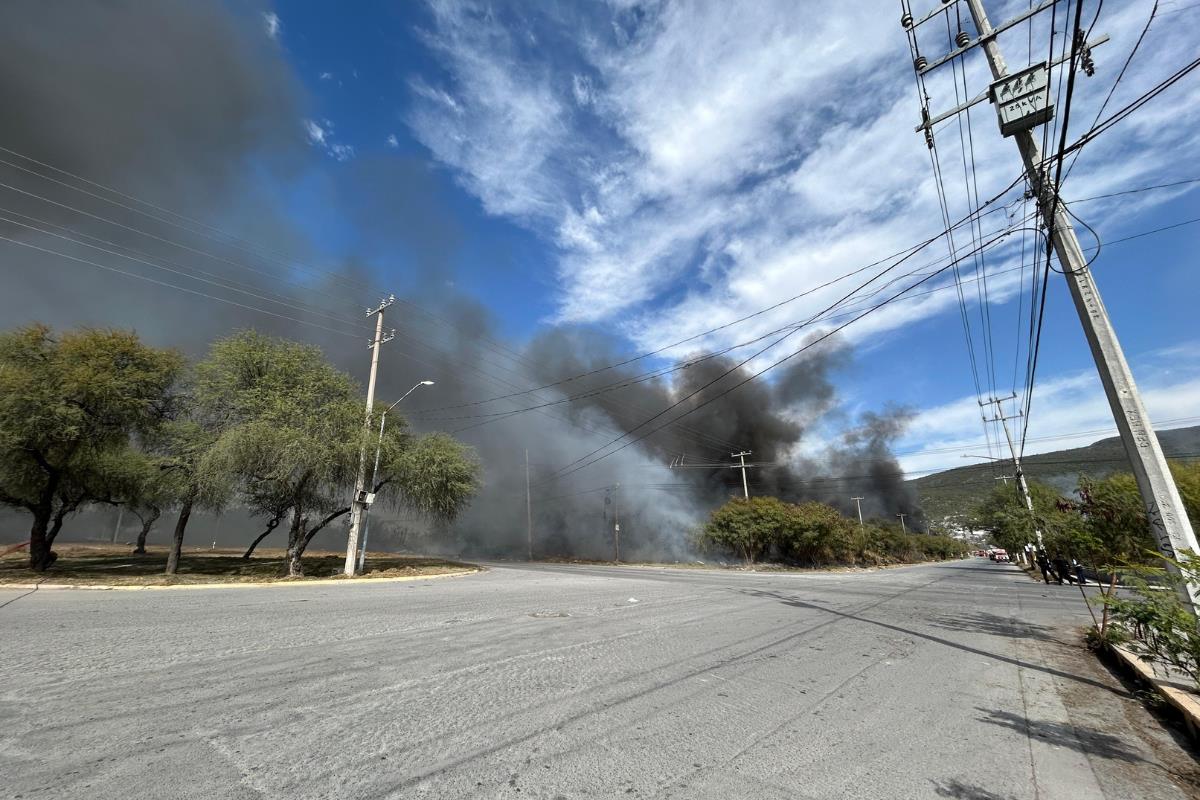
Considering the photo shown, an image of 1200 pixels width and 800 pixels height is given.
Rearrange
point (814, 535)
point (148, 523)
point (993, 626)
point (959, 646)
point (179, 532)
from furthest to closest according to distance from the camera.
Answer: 1. point (814, 535)
2. point (148, 523)
3. point (179, 532)
4. point (993, 626)
5. point (959, 646)

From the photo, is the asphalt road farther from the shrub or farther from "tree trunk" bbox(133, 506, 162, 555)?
"tree trunk" bbox(133, 506, 162, 555)

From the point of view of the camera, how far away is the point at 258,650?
19.2ft

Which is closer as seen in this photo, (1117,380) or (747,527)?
(1117,380)

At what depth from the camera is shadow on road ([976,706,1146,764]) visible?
4.06 metres

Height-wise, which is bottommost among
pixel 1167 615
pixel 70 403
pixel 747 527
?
pixel 1167 615

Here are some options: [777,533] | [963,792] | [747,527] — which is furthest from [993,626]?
[777,533]

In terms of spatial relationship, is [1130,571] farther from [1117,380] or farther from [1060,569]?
[1060,569]

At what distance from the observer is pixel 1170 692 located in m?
4.95

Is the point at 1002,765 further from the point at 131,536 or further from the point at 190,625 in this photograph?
the point at 131,536

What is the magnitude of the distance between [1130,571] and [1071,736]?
2.46 metres

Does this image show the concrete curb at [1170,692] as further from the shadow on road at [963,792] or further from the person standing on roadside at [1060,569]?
the person standing on roadside at [1060,569]

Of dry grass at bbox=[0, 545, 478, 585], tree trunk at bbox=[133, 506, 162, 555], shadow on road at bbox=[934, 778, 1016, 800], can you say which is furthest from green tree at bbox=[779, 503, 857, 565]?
tree trunk at bbox=[133, 506, 162, 555]

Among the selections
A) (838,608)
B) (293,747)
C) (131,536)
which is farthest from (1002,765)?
(131,536)

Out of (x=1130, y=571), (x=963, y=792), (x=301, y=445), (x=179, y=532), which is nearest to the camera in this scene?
(x=963, y=792)
